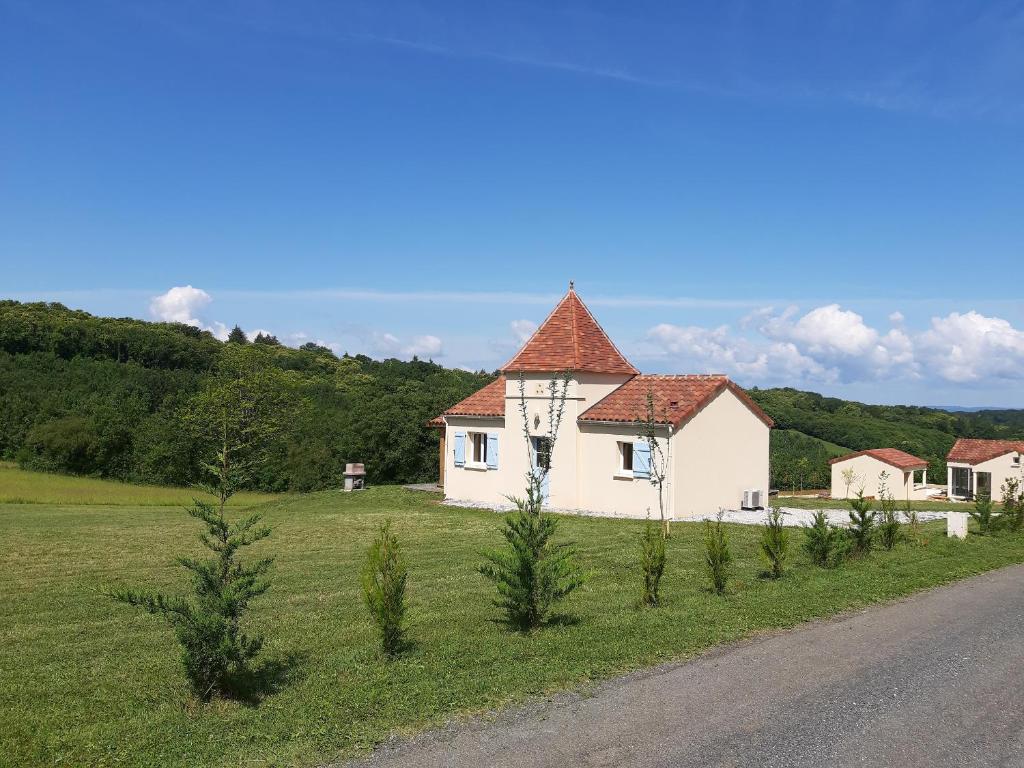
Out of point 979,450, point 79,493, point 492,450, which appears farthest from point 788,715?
point 979,450

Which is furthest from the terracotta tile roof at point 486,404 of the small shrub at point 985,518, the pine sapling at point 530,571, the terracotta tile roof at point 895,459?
the terracotta tile roof at point 895,459

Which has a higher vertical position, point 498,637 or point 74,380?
point 74,380

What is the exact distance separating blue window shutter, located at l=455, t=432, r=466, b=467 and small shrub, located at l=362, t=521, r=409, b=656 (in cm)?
1825

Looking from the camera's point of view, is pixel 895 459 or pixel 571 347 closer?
pixel 571 347

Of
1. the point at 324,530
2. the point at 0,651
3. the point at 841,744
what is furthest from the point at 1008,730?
the point at 324,530

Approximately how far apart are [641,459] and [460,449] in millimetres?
7429

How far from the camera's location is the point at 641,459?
70.9 feet

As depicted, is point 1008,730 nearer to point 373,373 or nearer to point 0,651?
point 0,651

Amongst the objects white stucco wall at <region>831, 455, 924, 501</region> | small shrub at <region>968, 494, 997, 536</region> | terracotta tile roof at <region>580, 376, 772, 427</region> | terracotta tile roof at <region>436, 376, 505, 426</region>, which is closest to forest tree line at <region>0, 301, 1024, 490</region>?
white stucco wall at <region>831, 455, 924, 501</region>

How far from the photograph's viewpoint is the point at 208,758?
5.64 metres

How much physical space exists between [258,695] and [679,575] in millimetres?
7531

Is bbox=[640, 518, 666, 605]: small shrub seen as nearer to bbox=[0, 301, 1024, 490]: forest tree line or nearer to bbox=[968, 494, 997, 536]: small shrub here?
bbox=[968, 494, 997, 536]: small shrub

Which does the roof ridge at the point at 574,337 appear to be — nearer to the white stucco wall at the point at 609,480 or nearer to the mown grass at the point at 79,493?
the white stucco wall at the point at 609,480

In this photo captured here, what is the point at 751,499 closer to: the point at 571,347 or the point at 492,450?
the point at 571,347
